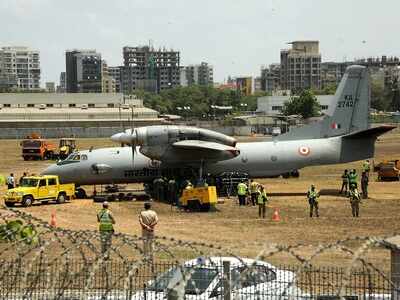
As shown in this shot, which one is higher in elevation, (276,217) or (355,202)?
(355,202)

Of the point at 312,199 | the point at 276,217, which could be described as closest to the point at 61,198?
the point at 276,217

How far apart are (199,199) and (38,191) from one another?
312 inches

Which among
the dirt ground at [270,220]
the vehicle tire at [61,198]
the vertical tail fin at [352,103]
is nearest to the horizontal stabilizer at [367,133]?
the vertical tail fin at [352,103]

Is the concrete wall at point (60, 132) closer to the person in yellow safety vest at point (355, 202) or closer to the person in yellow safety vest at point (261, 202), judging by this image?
the person in yellow safety vest at point (261, 202)

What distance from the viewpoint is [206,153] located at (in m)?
38.8

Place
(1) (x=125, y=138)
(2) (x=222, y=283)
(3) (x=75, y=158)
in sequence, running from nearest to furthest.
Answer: (2) (x=222, y=283)
(1) (x=125, y=138)
(3) (x=75, y=158)

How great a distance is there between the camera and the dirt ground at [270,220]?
26.0 meters

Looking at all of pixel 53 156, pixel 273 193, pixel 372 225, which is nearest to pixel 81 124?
Result: pixel 53 156

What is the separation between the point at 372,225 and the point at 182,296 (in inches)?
739

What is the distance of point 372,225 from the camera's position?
93.6 feet

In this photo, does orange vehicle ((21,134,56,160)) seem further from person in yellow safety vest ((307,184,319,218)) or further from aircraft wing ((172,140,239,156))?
person in yellow safety vest ((307,184,319,218))

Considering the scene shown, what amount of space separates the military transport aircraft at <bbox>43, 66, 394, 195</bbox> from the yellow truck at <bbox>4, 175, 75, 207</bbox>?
1.72m

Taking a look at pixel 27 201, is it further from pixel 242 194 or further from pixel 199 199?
pixel 242 194

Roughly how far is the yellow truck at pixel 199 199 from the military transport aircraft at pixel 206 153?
14.6 ft
